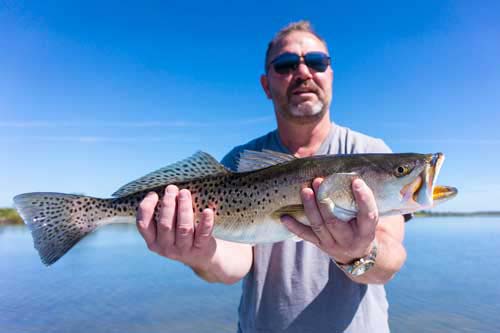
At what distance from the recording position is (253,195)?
3.55 m

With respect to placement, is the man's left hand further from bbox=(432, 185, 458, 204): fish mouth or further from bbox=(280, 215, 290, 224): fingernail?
bbox=(432, 185, 458, 204): fish mouth

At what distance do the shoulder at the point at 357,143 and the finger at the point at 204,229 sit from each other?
6.96 ft

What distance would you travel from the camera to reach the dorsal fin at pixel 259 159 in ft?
12.0

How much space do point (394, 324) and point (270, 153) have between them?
1026 cm

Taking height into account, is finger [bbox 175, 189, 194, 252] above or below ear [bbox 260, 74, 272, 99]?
below

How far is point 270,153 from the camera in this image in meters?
3.72

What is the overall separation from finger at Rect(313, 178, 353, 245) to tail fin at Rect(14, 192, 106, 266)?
2.20 m

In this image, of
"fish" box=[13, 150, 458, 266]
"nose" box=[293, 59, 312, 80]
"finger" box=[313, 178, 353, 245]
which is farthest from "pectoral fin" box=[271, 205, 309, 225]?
"nose" box=[293, 59, 312, 80]

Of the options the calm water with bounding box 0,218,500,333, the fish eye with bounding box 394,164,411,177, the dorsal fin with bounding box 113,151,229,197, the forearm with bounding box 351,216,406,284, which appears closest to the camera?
the fish eye with bounding box 394,164,411,177

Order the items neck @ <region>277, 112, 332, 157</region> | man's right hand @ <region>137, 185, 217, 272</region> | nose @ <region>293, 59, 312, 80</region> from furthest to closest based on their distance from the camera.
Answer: nose @ <region>293, 59, 312, 80</region> < neck @ <region>277, 112, 332, 157</region> < man's right hand @ <region>137, 185, 217, 272</region>

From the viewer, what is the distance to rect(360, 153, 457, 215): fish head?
3.10 meters

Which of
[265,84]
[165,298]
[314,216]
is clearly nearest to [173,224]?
[314,216]

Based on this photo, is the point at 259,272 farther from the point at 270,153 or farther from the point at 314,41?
the point at 314,41

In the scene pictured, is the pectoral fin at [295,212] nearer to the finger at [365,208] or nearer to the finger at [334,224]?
the finger at [334,224]
